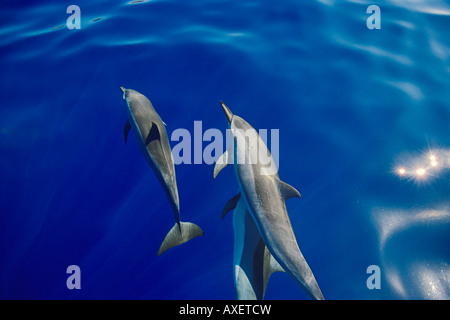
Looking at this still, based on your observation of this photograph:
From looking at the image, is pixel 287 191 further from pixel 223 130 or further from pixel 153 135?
pixel 223 130

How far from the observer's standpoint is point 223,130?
579 centimetres

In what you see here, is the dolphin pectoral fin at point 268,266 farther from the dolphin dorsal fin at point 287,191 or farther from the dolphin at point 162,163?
the dolphin at point 162,163

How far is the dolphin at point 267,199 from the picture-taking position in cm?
350

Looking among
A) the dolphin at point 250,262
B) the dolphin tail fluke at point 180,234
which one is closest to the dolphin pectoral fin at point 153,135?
the dolphin tail fluke at point 180,234

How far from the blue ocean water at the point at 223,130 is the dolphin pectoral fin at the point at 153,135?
113cm

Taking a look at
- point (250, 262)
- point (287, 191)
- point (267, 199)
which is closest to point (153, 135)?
point (267, 199)

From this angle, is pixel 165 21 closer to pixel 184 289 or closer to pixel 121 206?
pixel 121 206

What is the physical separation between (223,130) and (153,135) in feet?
5.34

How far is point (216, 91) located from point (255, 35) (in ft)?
7.00

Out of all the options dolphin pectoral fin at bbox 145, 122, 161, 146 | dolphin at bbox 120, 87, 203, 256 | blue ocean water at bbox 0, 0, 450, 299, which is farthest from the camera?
blue ocean water at bbox 0, 0, 450, 299

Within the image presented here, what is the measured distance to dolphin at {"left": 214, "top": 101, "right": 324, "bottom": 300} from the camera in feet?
11.5

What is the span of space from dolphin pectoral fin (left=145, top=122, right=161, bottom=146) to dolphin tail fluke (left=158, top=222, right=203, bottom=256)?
1.24 metres

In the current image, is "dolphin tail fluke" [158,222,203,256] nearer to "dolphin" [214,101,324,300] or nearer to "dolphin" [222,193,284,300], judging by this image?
"dolphin" [222,193,284,300]

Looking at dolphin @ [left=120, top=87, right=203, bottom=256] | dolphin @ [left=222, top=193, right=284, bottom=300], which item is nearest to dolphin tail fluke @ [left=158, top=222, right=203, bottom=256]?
dolphin @ [left=120, top=87, right=203, bottom=256]
